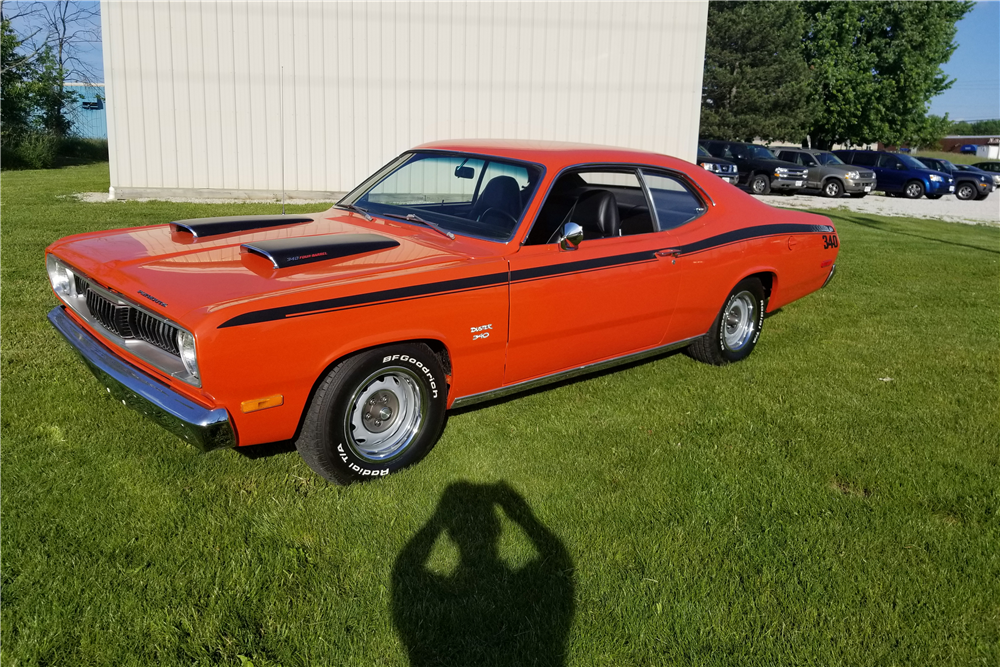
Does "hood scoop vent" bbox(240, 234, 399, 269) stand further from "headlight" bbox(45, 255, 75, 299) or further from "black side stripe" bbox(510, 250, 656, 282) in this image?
"headlight" bbox(45, 255, 75, 299)

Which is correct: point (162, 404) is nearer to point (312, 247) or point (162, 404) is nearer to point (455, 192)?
point (312, 247)

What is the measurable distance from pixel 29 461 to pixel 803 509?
3.68 meters

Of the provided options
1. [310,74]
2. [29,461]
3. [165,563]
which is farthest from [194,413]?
[310,74]

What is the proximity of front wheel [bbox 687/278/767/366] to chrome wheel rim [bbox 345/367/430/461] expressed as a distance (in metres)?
2.55

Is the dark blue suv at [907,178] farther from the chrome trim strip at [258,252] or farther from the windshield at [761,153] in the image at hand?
the chrome trim strip at [258,252]

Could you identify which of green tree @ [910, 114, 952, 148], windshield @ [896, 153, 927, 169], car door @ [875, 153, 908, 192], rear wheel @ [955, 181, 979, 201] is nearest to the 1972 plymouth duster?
→ car door @ [875, 153, 908, 192]

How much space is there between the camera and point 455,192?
4.69 metres

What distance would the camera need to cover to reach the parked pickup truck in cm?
2262

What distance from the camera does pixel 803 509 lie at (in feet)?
11.8

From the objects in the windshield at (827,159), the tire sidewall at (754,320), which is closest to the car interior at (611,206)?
the tire sidewall at (754,320)

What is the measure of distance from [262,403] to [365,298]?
63cm

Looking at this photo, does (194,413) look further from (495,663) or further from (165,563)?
(495,663)

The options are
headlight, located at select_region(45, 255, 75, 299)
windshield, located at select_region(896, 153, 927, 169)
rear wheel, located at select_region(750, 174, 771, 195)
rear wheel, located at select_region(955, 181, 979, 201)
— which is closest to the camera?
headlight, located at select_region(45, 255, 75, 299)

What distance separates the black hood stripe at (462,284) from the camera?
121 inches
